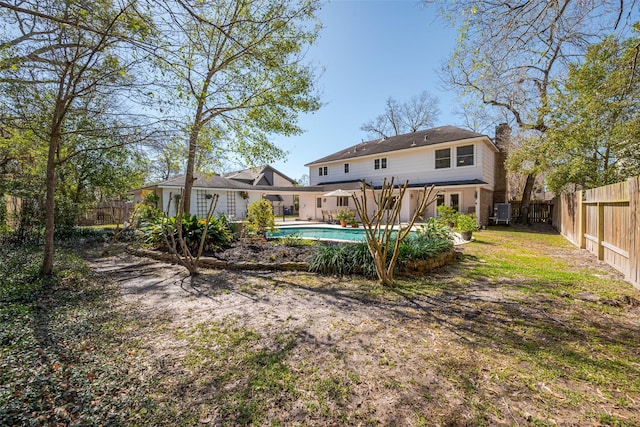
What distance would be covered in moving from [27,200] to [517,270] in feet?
48.4

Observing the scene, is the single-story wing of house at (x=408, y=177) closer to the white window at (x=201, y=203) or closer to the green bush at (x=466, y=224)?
the white window at (x=201, y=203)

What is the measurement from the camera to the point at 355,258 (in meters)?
6.30

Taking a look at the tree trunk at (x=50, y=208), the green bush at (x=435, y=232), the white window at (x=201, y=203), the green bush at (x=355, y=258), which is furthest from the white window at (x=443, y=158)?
the tree trunk at (x=50, y=208)

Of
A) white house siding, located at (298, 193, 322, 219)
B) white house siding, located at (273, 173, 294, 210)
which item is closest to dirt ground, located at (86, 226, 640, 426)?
white house siding, located at (298, 193, 322, 219)

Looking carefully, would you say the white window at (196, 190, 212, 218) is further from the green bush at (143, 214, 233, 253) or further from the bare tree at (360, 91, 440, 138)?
the bare tree at (360, 91, 440, 138)

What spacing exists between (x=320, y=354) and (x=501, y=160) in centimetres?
2239

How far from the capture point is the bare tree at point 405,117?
30.3 metres

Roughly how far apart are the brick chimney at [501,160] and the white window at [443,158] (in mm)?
4392

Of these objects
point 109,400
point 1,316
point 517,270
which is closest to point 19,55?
point 1,316

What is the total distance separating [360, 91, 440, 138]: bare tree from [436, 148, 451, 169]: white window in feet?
46.1

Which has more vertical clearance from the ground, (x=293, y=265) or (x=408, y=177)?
(x=408, y=177)

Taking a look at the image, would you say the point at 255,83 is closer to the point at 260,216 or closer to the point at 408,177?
the point at 260,216

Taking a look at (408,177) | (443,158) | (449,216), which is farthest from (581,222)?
(408,177)

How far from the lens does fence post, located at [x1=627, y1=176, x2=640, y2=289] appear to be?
490 centimetres
